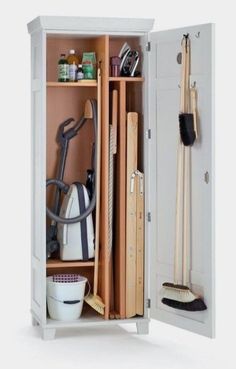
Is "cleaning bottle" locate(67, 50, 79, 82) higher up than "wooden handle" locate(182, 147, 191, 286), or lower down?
higher up

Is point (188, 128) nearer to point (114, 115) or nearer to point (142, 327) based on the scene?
point (114, 115)

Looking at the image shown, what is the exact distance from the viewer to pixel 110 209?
269 inches

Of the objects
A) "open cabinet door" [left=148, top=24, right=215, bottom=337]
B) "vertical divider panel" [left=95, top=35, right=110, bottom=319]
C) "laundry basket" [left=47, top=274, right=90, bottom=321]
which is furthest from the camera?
"laundry basket" [left=47, top=274, right=90, bottom=321]

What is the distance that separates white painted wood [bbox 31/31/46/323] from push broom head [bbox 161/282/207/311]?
793 millimetres

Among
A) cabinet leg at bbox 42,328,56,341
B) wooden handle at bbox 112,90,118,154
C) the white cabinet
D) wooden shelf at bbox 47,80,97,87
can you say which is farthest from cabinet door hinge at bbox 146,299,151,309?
wooden shelf at bbox 47,80,97,87

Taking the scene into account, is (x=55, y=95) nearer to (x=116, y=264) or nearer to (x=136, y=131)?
(x=136, y=131)

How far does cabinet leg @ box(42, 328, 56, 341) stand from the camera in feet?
22.1

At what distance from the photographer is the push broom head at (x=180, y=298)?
6.32 metres

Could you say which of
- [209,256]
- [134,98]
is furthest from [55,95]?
[209,256]

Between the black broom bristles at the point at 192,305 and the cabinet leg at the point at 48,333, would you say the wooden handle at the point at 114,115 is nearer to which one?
the black broom bristles at the point at 192,305

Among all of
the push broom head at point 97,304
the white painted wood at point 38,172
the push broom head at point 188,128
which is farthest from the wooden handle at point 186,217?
the white painted wood at point 38,172

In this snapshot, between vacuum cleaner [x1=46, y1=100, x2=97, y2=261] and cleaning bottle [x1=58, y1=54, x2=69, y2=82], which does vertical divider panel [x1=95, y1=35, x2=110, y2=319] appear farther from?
cleaning bottle [x1=58, y1=54, x2=69, y2=82]

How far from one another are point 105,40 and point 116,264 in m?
1.48

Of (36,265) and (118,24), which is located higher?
(118,24)
